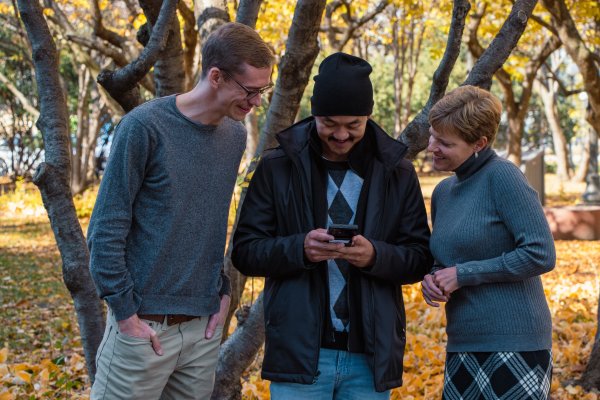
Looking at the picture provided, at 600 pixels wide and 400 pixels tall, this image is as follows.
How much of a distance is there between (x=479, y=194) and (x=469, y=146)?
187mm

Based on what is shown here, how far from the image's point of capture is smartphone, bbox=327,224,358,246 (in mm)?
2596

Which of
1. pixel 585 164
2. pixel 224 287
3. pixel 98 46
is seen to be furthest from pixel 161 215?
pixel 585 164

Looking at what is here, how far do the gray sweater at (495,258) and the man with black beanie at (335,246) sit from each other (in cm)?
17

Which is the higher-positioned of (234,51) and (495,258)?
(234,51)

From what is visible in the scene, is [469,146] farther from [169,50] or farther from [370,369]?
[169,50]

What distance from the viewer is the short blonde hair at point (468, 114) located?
2875 millimetres

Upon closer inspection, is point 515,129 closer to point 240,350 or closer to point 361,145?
point 240,350

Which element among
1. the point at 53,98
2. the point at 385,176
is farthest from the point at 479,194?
the point at 53,98

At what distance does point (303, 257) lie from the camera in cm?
270

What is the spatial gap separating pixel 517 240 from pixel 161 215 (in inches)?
49.9

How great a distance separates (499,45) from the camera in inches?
163

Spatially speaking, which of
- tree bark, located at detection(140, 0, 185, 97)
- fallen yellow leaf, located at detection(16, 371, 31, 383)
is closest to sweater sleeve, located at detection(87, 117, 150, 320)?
tree bark, located at detection(140, 0, 185, 97)

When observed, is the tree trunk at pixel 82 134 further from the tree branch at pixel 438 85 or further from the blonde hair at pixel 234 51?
the blonde hair at pixel 234 51

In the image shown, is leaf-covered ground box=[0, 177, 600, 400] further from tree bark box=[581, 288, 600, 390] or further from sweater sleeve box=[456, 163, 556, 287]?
sweater sleeve box=[456, 163, 556, 287]
